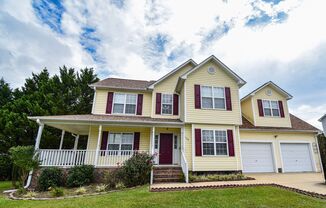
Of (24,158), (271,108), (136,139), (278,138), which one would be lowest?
(24,158)

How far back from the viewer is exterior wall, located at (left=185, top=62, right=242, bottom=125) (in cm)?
1102

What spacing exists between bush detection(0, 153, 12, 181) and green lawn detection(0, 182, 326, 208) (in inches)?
381

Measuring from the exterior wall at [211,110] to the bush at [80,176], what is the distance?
671cm

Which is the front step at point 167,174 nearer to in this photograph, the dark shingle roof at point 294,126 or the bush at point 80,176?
the bush at point 80,176

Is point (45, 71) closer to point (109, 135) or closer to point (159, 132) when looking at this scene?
point (109, 135)

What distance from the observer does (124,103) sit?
1284cm

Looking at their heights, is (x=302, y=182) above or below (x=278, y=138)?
below

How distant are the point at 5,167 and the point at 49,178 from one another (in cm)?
913

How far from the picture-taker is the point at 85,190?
764 cm

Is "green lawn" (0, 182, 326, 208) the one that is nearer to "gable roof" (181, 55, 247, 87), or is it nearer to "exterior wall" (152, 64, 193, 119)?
"exterior wall" (152, 64, 193, 119)

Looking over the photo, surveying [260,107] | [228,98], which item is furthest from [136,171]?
[260,107]

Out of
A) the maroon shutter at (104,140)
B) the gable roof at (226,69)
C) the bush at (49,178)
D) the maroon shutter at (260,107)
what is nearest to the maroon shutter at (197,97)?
the gable roof at (226,69)

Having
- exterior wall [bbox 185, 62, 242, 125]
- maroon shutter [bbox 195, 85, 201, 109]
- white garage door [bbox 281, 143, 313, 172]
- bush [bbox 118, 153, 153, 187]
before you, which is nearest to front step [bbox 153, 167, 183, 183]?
bush [bbox 118, 153, 153, 187]

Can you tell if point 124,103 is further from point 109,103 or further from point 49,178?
point 49,178
